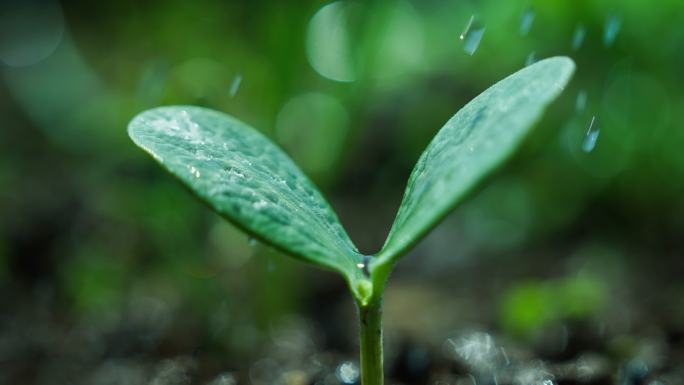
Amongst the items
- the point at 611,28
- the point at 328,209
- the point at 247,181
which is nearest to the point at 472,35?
the point at 328,209

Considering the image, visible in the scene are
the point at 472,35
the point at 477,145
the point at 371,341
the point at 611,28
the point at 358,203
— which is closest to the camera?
the point at 477,145

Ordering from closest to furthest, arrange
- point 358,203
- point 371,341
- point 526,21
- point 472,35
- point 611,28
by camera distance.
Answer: point 371,341
point 472,35
point 611,28
point 526,21
point 358,203

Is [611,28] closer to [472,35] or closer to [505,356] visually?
[472,35]

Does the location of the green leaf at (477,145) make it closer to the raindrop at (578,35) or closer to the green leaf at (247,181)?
the green leaf at (247,181)

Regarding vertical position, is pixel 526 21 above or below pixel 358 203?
above

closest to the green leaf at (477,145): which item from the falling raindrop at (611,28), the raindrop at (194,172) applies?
the raindrop at (194,172)

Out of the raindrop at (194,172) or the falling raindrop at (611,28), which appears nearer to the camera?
the raindrop at (194,172)
